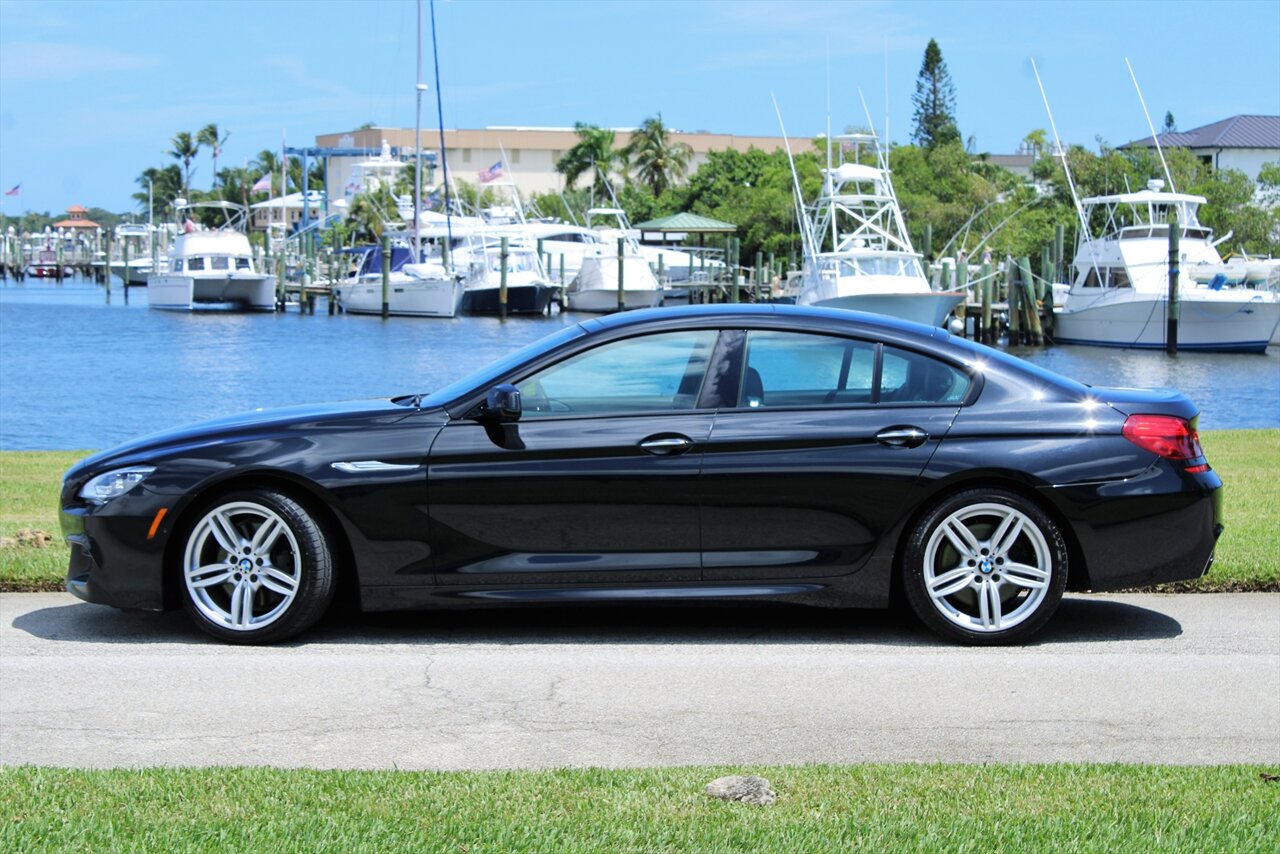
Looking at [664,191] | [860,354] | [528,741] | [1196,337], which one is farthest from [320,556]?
[664,191]

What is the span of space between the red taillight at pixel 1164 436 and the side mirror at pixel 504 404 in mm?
2600

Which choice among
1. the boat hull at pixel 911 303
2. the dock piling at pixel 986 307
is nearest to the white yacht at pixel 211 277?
the dock piling at pixel 986 307

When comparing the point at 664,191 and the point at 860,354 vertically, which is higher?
the point at 664,191

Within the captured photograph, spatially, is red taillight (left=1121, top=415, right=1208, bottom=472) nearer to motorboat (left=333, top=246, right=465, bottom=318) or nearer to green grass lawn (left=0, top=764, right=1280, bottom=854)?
green grass lawn (left=0, top=764, right=1280, bottom=854)

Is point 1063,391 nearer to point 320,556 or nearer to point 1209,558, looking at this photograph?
point 1209,558

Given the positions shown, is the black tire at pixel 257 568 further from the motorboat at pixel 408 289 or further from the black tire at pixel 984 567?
the motorboat at pixel 408 289

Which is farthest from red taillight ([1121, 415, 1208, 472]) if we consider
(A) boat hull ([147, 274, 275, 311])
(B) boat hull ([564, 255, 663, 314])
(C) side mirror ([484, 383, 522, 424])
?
(A) boat hull ([147, 274, 275, 311])

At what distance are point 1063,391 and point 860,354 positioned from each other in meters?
0.90

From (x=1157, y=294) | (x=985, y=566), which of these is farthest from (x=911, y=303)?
(x=985, y=566)

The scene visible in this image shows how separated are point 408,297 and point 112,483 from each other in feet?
212

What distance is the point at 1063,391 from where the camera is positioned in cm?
684

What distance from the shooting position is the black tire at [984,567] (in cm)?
661

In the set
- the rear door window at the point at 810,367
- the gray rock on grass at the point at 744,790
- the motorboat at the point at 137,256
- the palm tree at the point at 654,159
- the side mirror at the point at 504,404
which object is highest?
the palm tree at the point at 654,159

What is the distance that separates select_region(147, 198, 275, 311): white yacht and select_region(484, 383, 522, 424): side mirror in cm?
7133
